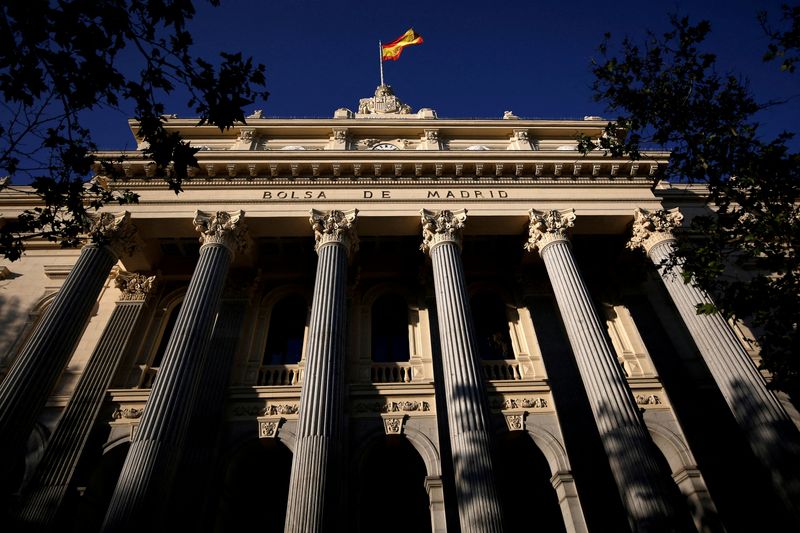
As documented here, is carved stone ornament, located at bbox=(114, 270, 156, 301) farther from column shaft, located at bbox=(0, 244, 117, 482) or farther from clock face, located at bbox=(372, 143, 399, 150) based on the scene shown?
clock face, located at bbox=(372, 143, 399, 150)

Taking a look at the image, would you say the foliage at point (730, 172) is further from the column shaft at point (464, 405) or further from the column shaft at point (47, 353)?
the column shaft at point (47, 353)

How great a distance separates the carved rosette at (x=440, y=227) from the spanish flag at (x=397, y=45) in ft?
37.5

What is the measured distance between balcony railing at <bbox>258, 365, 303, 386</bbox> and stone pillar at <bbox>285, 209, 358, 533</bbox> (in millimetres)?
A: 2850

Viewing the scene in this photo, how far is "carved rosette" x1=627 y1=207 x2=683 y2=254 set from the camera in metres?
14.4

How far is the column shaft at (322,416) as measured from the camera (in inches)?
358

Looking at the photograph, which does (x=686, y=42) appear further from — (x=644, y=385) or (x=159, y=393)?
(x=159, y=393)

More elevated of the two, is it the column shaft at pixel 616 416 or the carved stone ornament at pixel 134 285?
the carved stone ornament at pixel 134 285

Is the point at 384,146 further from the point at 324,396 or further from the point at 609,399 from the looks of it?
the point at 609,399

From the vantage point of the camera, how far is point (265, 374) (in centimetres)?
1445

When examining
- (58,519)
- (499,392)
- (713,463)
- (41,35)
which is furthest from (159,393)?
(713,463)

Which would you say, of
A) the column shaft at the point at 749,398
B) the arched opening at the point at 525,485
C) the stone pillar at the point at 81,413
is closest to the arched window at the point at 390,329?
the arched opening at the point at 525,485

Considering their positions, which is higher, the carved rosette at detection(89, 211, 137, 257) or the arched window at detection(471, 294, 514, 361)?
the carved rosette at detection(89, 211, 137, 257)

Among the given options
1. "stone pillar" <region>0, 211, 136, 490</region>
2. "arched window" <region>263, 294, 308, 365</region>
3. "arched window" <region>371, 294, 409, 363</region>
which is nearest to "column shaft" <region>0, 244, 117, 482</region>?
"stone pillar" <region>0, 211, 136, 490</region>

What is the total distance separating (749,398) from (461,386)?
6554 millimetres
